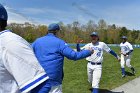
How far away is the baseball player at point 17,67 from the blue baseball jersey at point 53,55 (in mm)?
3257

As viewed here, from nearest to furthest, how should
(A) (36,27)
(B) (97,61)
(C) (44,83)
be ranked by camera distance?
(C) (44,83), (B) (97,61), (A) (36,27)

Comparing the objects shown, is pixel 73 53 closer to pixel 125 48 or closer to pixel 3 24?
pixel 3 24

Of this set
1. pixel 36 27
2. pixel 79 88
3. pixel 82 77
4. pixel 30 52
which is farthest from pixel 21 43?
pixel 36 27

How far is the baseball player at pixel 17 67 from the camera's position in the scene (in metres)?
2.64

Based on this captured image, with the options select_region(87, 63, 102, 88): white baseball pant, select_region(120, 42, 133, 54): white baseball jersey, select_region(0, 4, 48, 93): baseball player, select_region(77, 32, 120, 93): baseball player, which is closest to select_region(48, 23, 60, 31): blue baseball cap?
select_region(0, 4, 48, 93): baseball player

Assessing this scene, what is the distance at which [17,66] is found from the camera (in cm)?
264

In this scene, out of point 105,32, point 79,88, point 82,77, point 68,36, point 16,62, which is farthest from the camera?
point 105,32

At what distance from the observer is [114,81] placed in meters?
15.5

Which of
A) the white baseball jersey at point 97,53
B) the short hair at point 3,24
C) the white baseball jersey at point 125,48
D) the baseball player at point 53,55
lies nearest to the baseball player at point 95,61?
the white baseball jersey at point 97,53

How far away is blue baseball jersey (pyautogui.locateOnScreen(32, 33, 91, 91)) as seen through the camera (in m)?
6.04

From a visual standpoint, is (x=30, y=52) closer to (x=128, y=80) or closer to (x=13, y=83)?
(x=13, y=83)

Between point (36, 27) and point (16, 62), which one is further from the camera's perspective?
point (36, 27)

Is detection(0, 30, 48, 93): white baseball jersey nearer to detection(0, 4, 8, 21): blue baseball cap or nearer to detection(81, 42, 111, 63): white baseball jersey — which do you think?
detection(0, 4, 8, 21): blue baseball cap

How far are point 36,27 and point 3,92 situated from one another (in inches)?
3510
